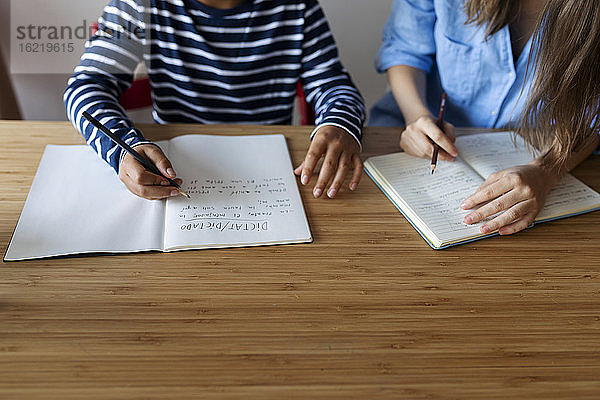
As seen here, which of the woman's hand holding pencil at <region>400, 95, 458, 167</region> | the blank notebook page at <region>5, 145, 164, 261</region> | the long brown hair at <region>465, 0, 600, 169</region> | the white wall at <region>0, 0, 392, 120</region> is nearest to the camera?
the blank notebook page at <region>5, 145, 164, 261</region>

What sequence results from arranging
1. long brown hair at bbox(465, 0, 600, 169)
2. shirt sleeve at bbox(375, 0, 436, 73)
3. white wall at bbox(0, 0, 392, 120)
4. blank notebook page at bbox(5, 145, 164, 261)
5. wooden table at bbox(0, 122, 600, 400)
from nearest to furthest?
wooden table at bbox(0, 122, 600, 400) → blank notebook page at bbox(5, 145, 164, 261) → long brown hair at bbox(465, 0, 600, 169) → shirt sleeve at bbox(375, 0, 436, 73) → white wall at bbox(0, 0, 392, 120)

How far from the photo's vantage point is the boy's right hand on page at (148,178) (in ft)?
2.66

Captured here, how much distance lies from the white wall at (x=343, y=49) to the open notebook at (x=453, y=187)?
80 cm

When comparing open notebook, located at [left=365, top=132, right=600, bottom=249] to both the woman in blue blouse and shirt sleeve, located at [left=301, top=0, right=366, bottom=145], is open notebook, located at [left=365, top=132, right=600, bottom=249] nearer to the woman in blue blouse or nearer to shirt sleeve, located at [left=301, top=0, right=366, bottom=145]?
the woman in blue blouse

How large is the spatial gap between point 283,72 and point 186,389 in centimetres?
80

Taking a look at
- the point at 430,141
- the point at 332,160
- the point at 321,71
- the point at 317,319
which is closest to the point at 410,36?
the point at 321,71

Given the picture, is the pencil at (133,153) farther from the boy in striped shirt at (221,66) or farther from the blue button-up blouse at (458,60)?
the blue button-up blouse at (458,60)

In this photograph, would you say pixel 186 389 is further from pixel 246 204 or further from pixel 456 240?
pixel 456 240

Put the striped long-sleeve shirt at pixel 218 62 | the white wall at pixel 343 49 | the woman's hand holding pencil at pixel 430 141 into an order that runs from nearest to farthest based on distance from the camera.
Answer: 1. the woman's hand holding pencil at pixel 430 141
2. the striped long-sleeve shirt at pixel 218 62
3. the white wall at pixel 343 49

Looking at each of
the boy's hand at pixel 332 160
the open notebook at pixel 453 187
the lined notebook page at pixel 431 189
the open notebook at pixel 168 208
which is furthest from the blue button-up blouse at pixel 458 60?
the open notebook at pixel 168 208

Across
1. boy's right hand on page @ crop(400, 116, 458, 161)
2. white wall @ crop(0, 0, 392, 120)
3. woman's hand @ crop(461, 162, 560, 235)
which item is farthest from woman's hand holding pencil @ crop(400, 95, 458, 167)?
white wall @ crop(0, 0, 392, 120)

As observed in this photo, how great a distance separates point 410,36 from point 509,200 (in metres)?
0.54

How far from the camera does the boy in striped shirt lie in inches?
39.6

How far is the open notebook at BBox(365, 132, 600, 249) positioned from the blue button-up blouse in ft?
0.41
